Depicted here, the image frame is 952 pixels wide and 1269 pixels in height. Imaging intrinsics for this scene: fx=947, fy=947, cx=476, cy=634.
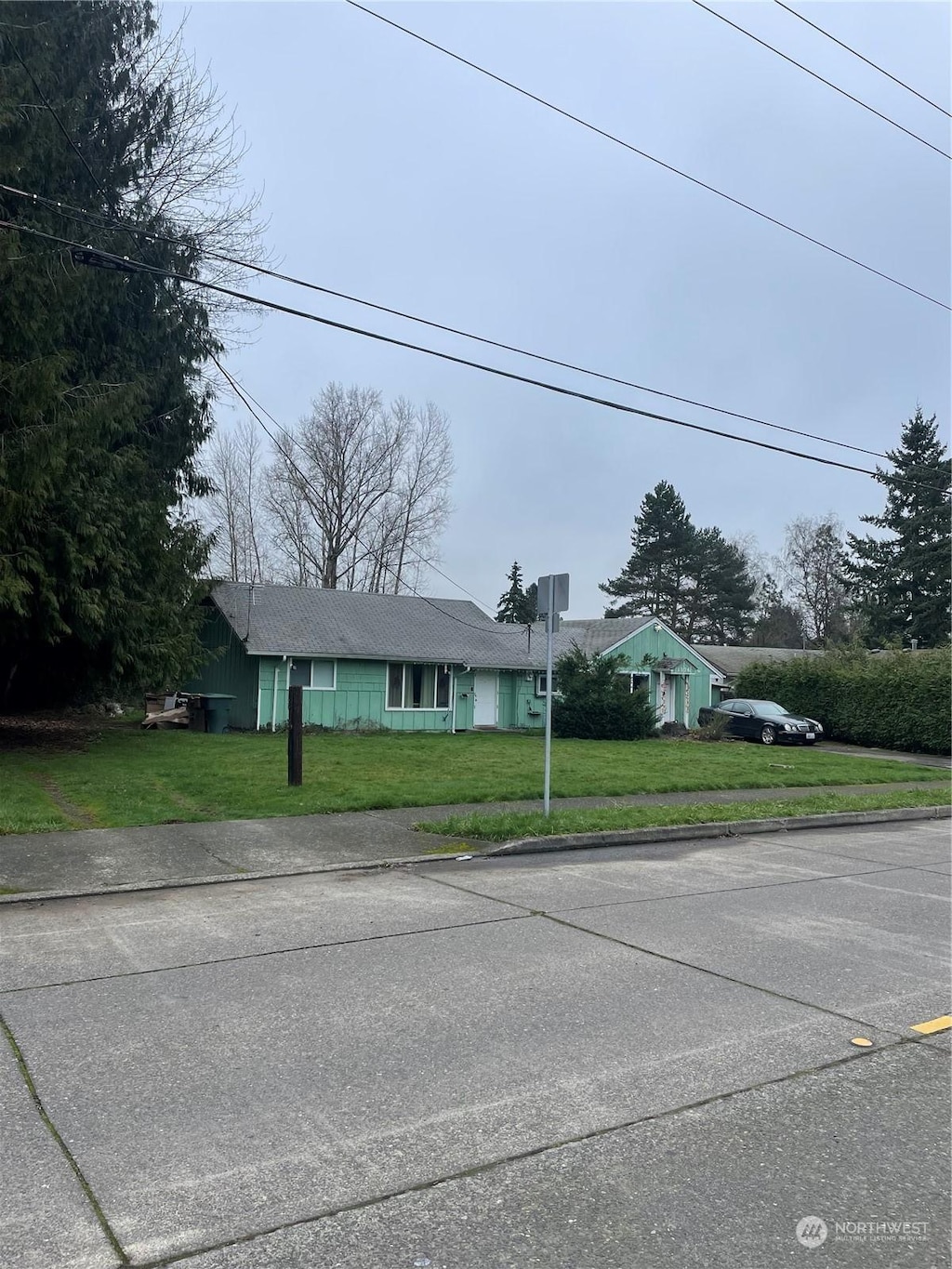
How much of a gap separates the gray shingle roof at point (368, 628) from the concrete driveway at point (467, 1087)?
69.8 feet

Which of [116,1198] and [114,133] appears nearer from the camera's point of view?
[116,1198]

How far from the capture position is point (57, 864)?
8.80 meters

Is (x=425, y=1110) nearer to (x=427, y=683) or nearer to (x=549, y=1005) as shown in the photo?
(x=549, y=1005)

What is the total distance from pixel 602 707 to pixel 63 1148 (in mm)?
27597

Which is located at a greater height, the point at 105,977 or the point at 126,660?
the point at 126,660

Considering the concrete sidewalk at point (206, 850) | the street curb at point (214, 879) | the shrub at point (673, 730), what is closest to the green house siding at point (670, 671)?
the shrub at point (673, 730)

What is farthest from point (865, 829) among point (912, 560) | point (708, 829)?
point (912, 560)

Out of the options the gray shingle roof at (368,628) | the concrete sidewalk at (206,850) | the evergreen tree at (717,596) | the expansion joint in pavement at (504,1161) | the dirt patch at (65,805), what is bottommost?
the expansion joint in pavement at (504,1161)

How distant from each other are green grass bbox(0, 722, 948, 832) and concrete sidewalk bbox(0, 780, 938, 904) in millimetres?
567

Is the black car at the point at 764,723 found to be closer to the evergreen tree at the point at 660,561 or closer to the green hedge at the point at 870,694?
the green hedge at the point at 870,694

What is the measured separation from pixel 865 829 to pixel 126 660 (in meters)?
13.5

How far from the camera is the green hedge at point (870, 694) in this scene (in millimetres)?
31078

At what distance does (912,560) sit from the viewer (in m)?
49.3

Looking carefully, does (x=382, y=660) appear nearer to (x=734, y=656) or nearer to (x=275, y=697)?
(x=275, y=697)
